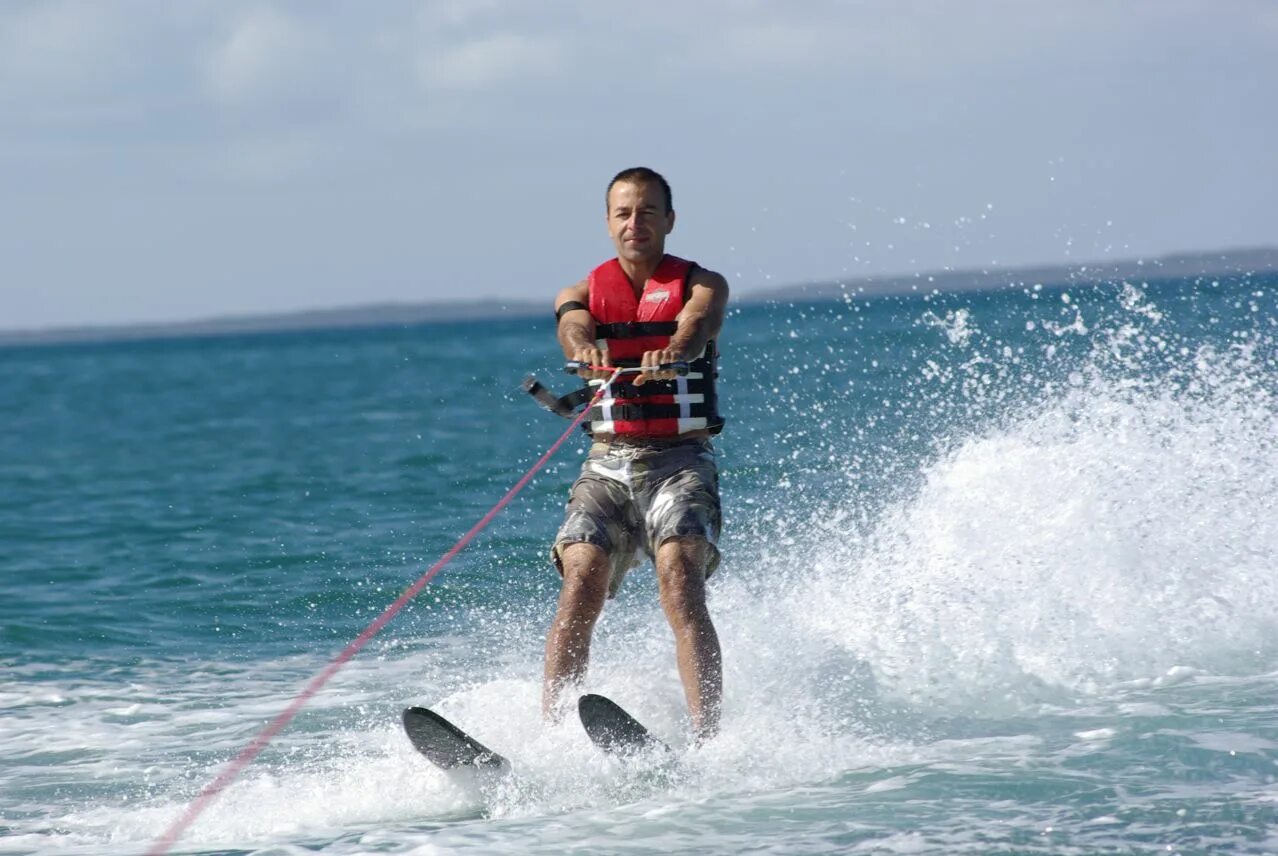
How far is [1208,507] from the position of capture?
6551 mm

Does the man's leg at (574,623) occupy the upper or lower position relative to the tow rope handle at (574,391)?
lower

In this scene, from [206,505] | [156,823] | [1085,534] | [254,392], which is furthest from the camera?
[254,392]

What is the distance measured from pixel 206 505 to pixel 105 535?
2067 millimetres

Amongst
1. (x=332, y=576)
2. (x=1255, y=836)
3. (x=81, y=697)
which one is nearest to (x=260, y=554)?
(x=332, y=576)

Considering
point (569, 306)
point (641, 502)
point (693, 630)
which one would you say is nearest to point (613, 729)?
point (693, 630)

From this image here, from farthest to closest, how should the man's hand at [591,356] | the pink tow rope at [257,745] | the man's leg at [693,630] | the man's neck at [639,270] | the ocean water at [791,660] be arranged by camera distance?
the man's neck at [639,270] < the man's hand at [591,356] < the man's leg at [693,630] < the pink tow rope at [257,745] < the ocean water at [791,660]

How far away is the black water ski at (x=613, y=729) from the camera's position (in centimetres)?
420

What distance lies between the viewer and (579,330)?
4.80 m

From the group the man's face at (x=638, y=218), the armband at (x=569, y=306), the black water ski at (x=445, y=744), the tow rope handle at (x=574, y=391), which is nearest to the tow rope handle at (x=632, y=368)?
the tow rope handle at (x=574, y=391)

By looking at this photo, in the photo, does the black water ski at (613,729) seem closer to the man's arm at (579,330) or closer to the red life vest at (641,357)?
the red life vest at (641,357)

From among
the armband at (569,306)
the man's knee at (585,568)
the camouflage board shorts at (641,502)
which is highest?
the armband at (569,306)

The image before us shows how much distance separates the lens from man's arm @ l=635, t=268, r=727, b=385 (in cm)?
458

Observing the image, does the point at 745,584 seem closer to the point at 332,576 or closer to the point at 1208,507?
the point at 1208,507

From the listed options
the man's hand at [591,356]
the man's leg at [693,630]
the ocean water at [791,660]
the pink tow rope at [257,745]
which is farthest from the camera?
the man's hand at [591,356]
